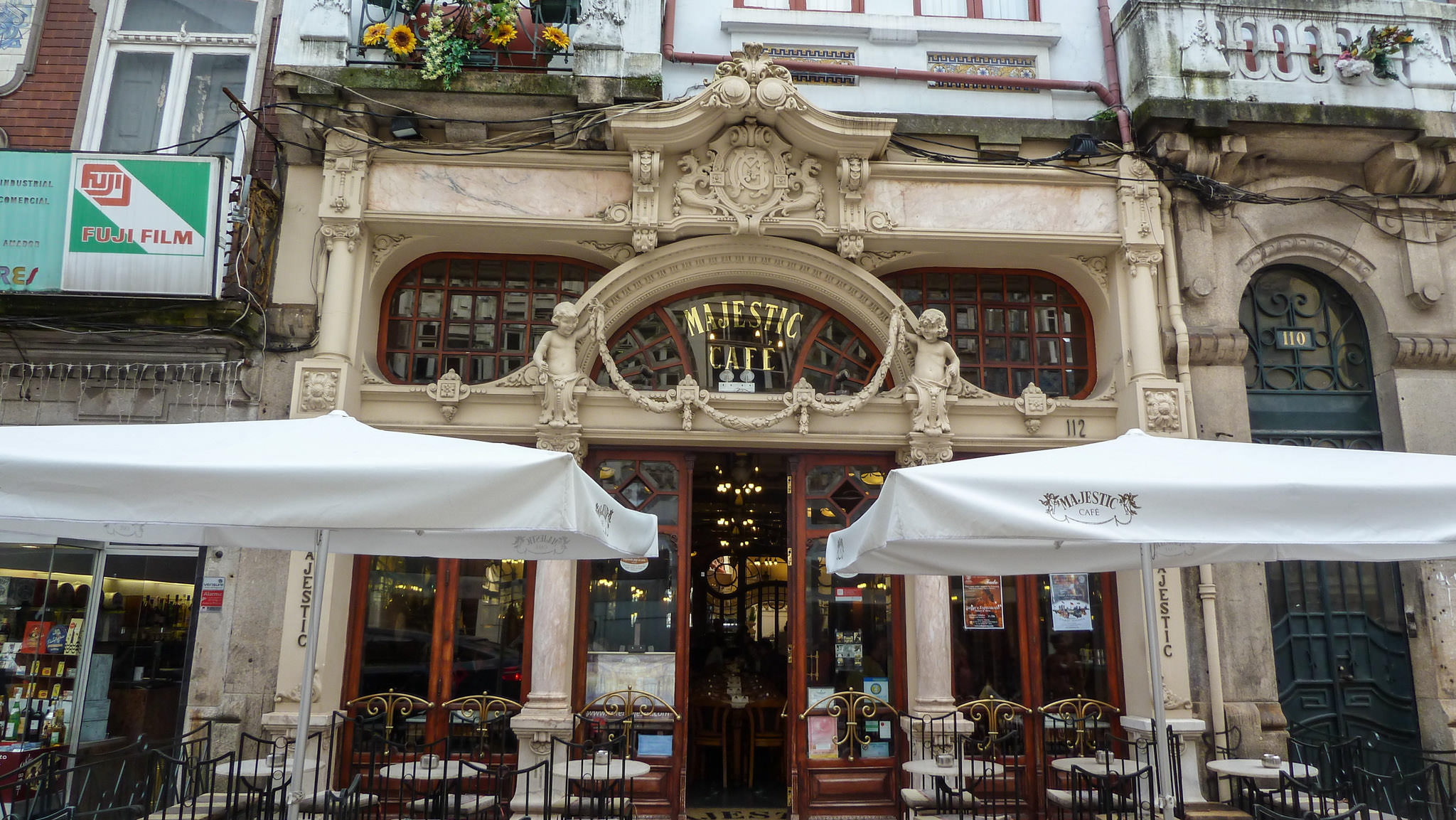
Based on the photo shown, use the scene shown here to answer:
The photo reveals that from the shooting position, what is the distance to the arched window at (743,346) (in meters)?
9.61

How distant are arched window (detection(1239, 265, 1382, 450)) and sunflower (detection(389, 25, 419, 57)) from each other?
28.6ft

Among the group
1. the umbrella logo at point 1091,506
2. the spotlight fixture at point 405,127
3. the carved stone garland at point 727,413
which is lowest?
the umbrella logo at point 1091,506

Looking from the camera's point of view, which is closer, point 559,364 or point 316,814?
point 316,814

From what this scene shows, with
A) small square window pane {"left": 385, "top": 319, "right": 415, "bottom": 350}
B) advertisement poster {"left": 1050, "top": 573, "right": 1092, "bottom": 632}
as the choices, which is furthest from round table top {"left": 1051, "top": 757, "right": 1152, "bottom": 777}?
small square window pane {"left": 385, "top": 319, "right": 415, "bottom": 350}

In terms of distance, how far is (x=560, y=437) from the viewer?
8867 mm

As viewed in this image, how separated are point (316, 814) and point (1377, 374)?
35.6 feet

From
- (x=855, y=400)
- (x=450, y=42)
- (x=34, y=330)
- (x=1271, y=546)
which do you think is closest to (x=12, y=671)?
(x=34, y=330)

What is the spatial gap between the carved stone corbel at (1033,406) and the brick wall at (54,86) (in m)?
9.98

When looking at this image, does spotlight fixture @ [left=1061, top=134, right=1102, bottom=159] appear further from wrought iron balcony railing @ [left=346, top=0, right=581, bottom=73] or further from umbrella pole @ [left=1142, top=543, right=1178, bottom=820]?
umbrella pole @ [left=1142, top=543, right=1178, bottom=820]

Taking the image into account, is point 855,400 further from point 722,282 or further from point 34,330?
point 34,330

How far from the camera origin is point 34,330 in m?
8.77

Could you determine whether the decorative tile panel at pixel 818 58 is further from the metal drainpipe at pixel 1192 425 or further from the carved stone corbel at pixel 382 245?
the carved stone corbel at pixel 382 245

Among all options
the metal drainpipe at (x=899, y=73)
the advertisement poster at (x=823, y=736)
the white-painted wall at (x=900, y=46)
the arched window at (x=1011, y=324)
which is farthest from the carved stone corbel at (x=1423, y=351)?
the advertisement poster at (x=823, y=736)

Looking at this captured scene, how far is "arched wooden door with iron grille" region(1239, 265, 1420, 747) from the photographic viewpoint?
8.98 metres
